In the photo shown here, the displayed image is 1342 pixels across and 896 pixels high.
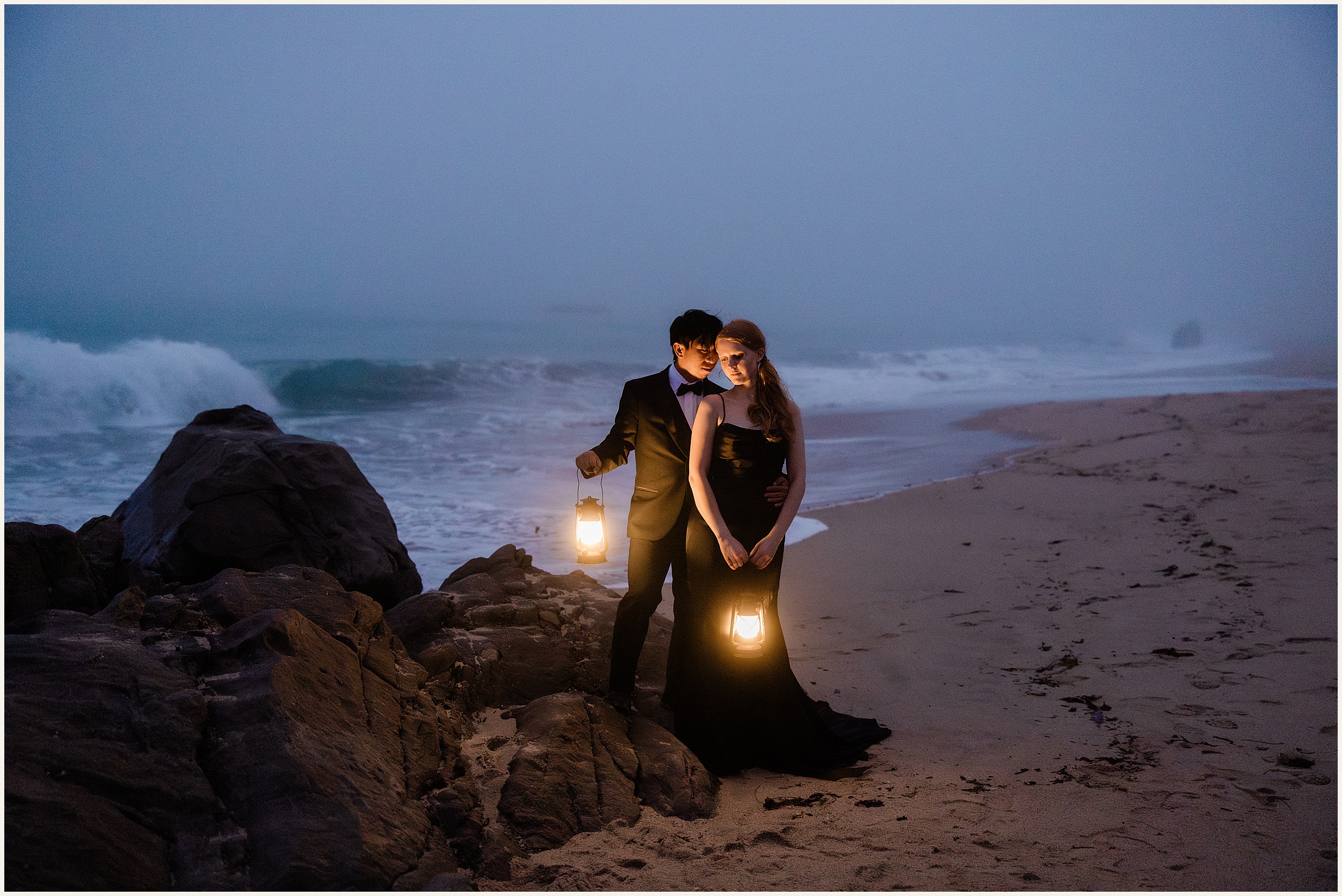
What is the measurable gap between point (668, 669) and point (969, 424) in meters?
16.0

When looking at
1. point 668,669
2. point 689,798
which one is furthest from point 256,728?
point 668,669

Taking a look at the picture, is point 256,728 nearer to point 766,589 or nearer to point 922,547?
point 766,589

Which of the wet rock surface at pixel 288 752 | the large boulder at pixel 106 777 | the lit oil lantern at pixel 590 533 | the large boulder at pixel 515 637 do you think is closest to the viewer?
the large boulder at pixel 106 777

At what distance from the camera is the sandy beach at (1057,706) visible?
279cm

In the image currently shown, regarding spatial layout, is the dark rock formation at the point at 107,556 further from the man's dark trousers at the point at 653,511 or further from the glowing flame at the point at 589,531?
the man's dark trousers at the point at 653,511

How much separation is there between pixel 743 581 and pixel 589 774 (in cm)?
101

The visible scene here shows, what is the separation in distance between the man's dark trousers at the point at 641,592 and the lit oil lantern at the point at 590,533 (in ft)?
0.93

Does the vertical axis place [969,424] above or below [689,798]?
above

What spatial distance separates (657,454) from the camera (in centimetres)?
376

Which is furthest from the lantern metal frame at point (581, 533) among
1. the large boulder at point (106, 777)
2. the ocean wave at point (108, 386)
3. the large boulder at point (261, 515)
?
the ocean wave at point (108, 386)

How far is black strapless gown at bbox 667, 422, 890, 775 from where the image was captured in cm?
356

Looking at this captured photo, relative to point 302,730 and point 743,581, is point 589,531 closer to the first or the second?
point 743,581

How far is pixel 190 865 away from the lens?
2.26 m

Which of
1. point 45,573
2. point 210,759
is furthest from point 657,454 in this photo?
point 45,573
